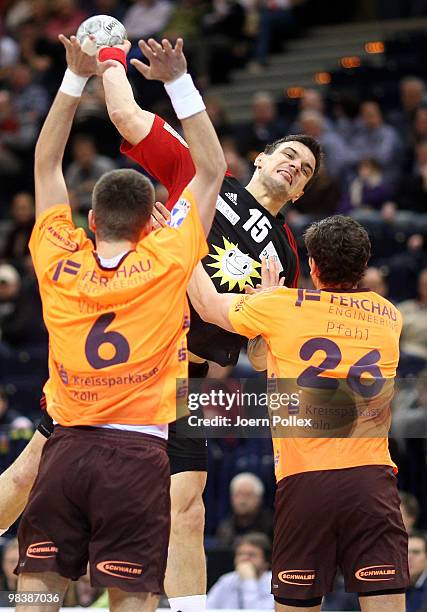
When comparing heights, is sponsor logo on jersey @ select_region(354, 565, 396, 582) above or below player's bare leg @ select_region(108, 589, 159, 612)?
above

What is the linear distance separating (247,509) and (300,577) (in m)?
3.66

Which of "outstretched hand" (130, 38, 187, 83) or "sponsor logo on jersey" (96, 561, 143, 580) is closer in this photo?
"sponsor logo on jersey" (96, 561, 143, 580)

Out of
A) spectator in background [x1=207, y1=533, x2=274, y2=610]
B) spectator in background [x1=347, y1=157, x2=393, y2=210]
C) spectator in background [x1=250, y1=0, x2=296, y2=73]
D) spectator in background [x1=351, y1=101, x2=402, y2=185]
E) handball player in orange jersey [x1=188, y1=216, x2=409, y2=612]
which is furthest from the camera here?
spectator in background [x1=250, y1=0, x2=296, y2=73]

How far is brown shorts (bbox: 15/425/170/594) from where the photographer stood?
15.2ft

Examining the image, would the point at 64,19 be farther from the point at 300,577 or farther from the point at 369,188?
the point at 300,577

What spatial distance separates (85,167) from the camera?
14.5 meters

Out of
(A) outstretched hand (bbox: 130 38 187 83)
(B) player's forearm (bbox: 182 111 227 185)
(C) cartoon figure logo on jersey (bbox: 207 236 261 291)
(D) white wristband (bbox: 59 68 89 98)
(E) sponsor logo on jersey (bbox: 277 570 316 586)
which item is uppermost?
(A) outstretched hand (bbox: 130 38 187 83)

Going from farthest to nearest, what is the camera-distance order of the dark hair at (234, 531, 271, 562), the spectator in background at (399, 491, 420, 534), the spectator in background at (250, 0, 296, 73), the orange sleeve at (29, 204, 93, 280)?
1. the spectator in background at (250, 0, 296, 73)
2. the spectator in background at (399, 491, 420, 534)
3. the dark hair at (234, 531, 271, 562)
4. the orange sleeve at (29, 204, 93, 280)

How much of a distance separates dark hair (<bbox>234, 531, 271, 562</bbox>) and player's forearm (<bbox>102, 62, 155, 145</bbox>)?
3168 millimetres

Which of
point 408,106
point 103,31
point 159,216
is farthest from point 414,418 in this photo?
point 408,106

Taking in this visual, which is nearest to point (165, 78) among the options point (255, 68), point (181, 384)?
point (181, 384)

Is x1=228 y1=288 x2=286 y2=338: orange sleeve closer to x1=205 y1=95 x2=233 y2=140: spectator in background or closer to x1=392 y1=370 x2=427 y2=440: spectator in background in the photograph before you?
x1=392 y1=370 x2=427 y2=440: spectator in background

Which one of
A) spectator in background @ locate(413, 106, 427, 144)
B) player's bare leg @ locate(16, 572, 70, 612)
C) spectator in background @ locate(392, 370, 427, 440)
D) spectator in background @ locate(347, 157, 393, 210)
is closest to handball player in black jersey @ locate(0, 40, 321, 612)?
player's bare leg @ locate(16, 572, 70, 612)

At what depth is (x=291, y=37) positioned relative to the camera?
18359mm
